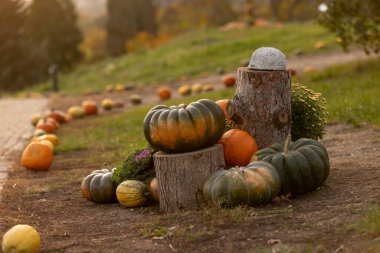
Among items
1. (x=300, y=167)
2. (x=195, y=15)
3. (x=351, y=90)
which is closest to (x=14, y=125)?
(x=351, y=90)

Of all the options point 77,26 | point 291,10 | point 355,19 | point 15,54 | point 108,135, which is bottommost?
point 15,54

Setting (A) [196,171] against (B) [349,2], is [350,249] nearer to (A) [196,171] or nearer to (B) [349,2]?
(A) [196,171]

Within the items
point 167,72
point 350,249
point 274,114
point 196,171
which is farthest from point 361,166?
point 167,72

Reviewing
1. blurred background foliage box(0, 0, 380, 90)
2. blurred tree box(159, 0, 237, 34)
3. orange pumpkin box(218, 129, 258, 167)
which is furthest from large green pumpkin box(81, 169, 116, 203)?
blurred tree box(159, 0, 237, 34)

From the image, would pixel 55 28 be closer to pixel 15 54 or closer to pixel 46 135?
pixel 15 54

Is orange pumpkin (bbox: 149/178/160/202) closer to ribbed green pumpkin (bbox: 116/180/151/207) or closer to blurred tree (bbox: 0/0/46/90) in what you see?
ribbed green pumpkin (bbox: 116/180/151/207)

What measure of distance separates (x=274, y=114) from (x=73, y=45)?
3690 cm

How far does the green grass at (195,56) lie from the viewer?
76.0 ft

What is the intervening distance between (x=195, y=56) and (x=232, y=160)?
61.9 ft

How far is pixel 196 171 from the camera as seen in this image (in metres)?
6.37

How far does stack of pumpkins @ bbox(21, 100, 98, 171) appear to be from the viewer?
9.43 meters

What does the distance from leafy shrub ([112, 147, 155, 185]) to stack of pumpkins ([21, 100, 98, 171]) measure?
267cm

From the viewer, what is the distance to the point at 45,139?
445 inches

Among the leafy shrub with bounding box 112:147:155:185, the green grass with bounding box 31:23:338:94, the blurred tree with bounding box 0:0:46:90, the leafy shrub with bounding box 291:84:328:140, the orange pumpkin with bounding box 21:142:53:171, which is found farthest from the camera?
the blurred tree with bounding box 0:0:46:90
